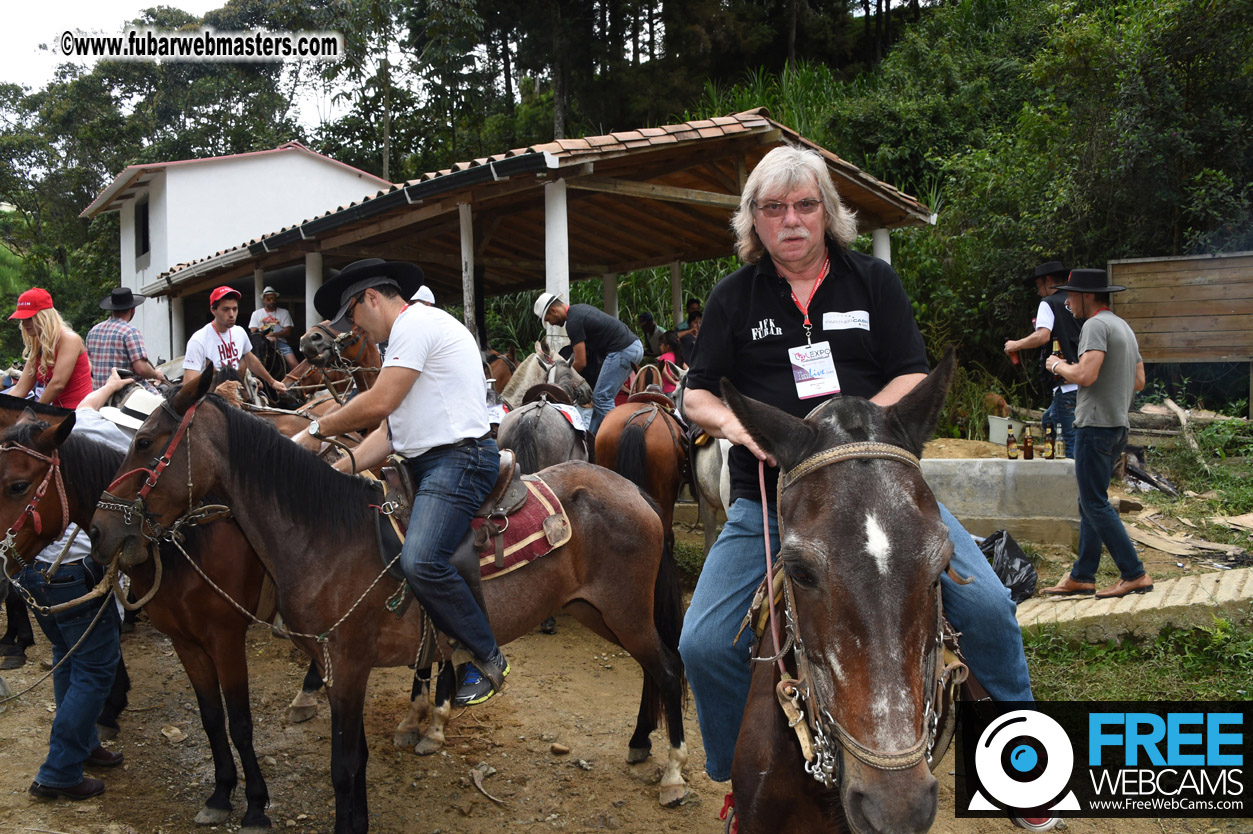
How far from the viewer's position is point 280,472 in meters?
3.63

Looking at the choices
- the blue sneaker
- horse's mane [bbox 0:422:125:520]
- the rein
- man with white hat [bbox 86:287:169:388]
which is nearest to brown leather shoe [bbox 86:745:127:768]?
horse's mane [bbox 0:422:125:520]

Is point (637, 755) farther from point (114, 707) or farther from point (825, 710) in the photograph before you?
point (114, 707)

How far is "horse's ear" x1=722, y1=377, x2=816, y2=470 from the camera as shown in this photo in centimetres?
188

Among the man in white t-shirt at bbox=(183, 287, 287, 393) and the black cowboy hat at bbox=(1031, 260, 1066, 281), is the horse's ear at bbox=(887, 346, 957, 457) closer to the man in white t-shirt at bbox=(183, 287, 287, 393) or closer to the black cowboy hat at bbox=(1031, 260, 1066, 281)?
the man in white t-shirt at bbox=(183, 287, 287, 393)

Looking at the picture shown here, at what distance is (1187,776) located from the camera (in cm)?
416

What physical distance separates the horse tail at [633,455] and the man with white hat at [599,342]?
1.01 metres

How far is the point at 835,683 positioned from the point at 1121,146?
13.1 m

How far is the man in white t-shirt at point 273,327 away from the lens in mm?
11539

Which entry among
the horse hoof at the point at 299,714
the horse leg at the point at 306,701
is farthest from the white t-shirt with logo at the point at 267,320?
the horse hoof at the point at 299,714

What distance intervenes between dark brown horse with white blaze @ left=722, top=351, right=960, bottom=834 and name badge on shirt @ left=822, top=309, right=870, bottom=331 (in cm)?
41

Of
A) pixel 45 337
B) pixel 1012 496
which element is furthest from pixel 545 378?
pixel 1012 496

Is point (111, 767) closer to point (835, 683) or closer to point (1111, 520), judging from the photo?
point (835, 683)

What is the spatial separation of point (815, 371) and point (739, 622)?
2.46 feet

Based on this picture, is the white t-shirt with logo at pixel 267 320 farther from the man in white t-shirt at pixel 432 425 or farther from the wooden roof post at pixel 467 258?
the man in white t-shirt at pixel 432 425
